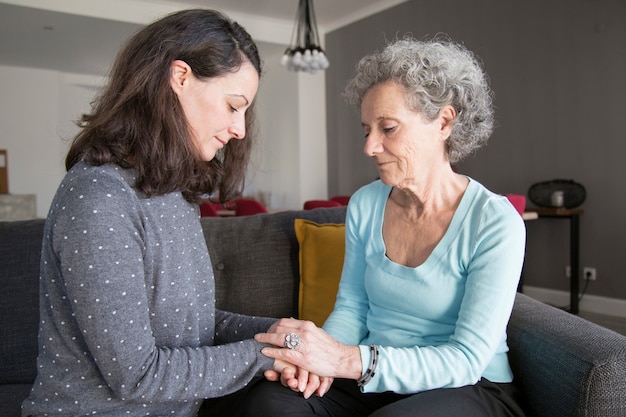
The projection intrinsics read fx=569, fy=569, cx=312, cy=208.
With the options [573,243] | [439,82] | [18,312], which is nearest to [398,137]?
[439,82]

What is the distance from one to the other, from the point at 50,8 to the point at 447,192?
6.44 m

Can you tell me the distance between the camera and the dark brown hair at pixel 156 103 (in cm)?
114

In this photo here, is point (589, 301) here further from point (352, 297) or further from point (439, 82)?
point (439, 82)

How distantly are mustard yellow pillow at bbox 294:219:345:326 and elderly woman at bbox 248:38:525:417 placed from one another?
0.91 ft

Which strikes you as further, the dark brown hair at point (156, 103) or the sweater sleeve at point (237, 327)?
the sweater sleeve at point (237, 327)

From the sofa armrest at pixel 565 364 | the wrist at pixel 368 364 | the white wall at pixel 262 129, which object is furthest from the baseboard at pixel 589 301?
the wrist at pixel 368 364

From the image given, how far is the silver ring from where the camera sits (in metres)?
1.25

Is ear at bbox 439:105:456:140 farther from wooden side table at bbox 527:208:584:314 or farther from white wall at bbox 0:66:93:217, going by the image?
white wall at bbox 0:66:93:217

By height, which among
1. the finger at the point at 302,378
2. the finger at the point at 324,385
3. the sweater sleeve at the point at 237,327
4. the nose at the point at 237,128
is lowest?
the finger at the point at 324,385

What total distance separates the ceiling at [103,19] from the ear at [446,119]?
566 centimetres

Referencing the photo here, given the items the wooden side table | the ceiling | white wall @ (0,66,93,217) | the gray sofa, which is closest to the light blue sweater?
the gray sofa

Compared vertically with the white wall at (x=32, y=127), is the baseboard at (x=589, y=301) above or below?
below

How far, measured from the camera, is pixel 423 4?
21.7 feet

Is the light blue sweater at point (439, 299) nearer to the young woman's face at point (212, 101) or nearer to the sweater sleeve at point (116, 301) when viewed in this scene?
the sweater sleeve at point (116, 301)
